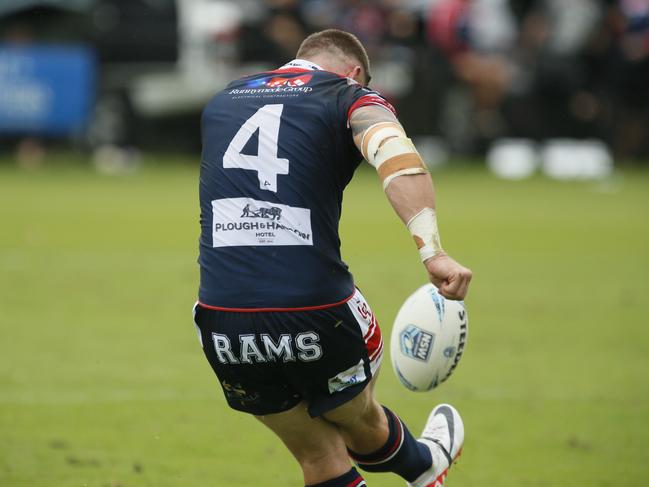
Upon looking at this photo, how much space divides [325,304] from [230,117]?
2.99 feet

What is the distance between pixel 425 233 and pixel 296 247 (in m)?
0.58

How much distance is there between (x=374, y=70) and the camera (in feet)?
77.0

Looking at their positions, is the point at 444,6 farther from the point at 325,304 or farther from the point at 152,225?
the point at 325,304

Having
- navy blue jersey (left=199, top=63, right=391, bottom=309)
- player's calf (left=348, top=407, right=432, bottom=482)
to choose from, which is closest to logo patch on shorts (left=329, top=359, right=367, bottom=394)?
navy blue jersey (left=199, top=63, right=391, bottom=309)

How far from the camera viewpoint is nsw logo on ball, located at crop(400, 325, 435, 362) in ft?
19.5

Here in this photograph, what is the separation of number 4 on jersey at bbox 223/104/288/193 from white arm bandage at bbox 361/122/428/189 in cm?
42

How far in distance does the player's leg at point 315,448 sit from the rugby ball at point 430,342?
2.54 feet

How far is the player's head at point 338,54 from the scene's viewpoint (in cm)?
562

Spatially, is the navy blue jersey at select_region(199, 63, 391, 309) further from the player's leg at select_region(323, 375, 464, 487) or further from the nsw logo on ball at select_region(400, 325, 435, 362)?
the nsw logo on ball at select_region(400, 325, 435, 362)

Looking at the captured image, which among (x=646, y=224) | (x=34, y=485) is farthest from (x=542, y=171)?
(x=34, y=485)

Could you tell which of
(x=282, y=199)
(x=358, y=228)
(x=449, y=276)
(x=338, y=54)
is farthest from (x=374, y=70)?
(x=449, y=276)

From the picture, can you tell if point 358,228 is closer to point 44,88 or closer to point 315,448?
point 44,88

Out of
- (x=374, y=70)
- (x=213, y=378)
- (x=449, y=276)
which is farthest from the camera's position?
(x=374, y=70)

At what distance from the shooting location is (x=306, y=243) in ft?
16.8
